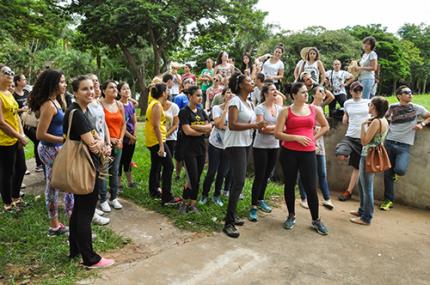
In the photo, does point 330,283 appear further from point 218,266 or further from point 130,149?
point 130,149

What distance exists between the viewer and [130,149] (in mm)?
5973

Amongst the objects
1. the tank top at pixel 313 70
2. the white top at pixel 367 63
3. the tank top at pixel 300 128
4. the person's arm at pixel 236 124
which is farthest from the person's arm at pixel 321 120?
the white top at pixel 367 63

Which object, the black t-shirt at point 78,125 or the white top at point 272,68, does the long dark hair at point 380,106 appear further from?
the black t-shirt at point 78,125

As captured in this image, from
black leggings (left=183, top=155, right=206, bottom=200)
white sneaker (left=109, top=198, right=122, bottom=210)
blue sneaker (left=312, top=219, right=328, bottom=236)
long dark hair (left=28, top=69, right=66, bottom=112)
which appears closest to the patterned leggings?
long dark hair (left=28, top=69, right=66, bottom=112)

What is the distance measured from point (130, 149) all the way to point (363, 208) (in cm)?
384

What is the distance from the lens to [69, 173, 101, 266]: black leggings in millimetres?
3303

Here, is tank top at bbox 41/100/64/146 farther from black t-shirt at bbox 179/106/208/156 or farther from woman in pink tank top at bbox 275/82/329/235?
woman in pink tank top at bbox 275/82/329/235

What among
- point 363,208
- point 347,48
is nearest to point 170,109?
point 363,208

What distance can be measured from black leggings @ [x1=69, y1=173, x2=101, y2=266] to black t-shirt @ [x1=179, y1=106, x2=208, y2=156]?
1.70 meters

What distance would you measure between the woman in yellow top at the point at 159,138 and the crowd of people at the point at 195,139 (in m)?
0.02

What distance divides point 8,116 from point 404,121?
6.01m

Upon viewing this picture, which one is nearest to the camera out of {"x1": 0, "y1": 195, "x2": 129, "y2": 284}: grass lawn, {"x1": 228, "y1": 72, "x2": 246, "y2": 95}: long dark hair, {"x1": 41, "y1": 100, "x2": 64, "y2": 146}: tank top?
{"x1": 0, "y1": 195, "x2": 129, "y2": 284}: grass lawn

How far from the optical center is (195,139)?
489cm

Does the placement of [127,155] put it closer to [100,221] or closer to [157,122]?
[157,122]
